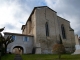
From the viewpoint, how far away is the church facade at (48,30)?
1296 inches

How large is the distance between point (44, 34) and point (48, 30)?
223cm

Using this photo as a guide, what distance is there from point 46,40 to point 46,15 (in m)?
8.24

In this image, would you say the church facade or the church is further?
the church facade

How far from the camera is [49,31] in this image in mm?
35438

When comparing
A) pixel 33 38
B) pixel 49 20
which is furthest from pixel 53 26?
pixel 33 38

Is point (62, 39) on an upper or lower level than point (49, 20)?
lower

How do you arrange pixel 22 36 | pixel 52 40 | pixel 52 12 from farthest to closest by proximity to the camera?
pixel 52 12 → pixel 52 40 → pixel 22 36

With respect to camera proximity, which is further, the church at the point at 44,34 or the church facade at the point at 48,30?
the church facade at the point at 48,30

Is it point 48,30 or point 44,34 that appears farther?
point 48,30

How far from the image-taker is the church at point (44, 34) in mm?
31875

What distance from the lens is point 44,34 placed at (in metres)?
34.1

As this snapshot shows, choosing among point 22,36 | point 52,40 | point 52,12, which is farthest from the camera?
point 52,12

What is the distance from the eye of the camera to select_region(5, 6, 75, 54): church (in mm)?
31875

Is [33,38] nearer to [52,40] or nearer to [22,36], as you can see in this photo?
[22,36]
